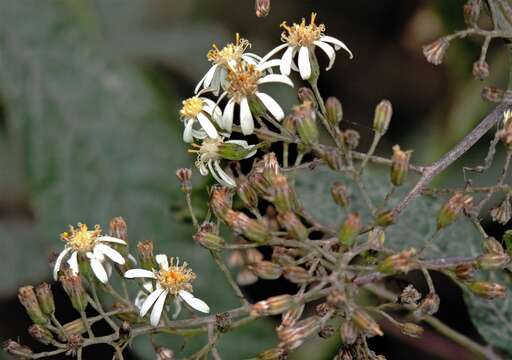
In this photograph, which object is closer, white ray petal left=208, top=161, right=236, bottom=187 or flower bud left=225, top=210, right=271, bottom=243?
flower bud left=225, top=210, right=271, bottom=243

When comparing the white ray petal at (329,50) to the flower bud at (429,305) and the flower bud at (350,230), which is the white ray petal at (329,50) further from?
the flower bud at (429,305)

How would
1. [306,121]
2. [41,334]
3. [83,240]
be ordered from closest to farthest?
[306,121]
[41,334]
[83,240]

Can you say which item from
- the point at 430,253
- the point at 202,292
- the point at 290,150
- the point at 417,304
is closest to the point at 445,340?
the point at 430,253

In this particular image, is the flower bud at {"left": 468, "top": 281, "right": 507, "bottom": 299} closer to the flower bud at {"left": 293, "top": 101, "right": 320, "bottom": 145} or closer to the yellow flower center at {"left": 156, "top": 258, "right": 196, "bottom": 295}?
the flower bud at {"left": 293, "top": 101, "right": 320, "bottom": 145}

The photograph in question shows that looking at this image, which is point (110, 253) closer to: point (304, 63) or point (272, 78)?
point (272, 78)

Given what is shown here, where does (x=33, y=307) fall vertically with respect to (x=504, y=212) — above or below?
above

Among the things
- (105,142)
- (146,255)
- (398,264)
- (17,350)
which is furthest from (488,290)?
(105,142)

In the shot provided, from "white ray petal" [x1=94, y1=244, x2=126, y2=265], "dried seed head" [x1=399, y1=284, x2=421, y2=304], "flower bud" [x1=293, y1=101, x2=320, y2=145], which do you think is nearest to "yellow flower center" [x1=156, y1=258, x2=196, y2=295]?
"white ray petal" [x1=94, y1=244, x2=126, y2=265]
